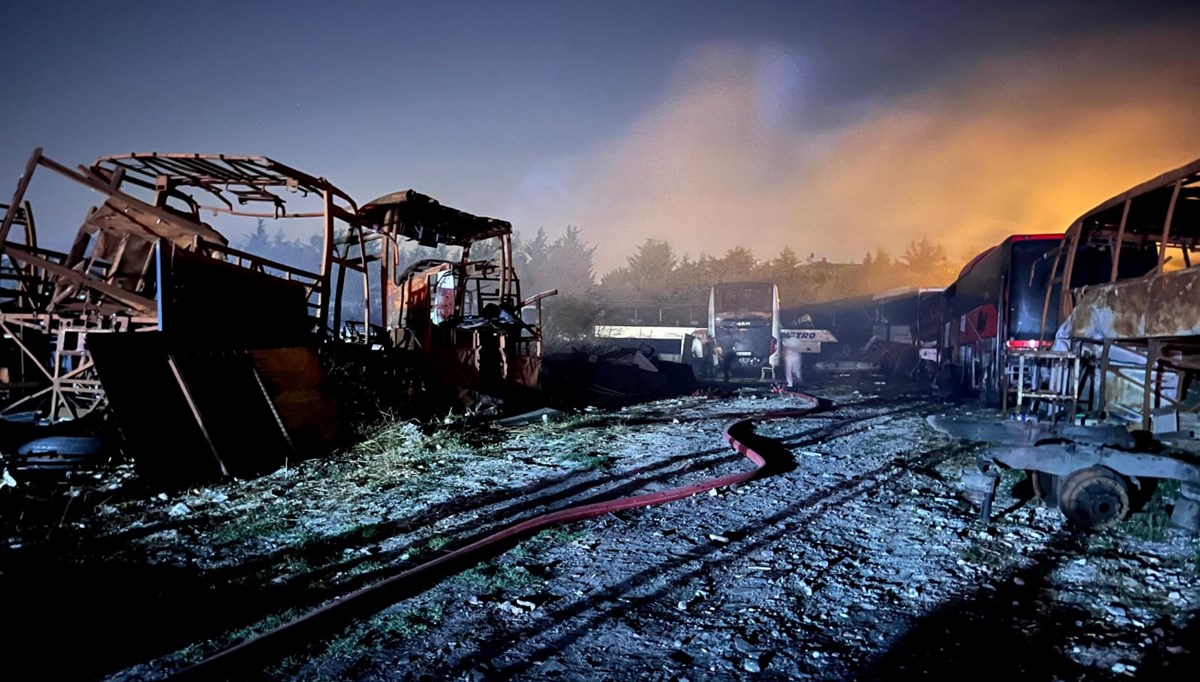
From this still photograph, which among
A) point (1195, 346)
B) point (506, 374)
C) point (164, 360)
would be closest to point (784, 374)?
point (506, 374)

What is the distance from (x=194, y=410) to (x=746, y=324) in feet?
48.8

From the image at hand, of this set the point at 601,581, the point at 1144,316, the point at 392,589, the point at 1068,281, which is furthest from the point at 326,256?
the point at 1068,281

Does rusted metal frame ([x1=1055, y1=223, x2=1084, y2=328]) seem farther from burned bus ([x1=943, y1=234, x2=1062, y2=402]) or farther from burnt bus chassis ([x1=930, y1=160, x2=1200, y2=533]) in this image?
burned bus ([x1=943, y1=234, x2=1062, y2=402])

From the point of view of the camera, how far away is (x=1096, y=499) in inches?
153

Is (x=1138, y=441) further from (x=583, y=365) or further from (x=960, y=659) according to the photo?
(x=583, y=365)

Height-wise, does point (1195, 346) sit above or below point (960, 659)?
above

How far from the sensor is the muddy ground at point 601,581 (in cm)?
238

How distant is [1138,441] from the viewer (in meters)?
4.27

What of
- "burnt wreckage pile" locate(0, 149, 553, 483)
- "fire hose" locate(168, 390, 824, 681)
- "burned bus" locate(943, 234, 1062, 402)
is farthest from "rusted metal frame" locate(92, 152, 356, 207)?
"burned bus" locate(943, 234, 1062, 402)

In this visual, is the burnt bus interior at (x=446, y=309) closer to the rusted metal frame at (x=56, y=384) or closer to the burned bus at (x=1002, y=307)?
the rusted metal frame at (x=56, y=384)

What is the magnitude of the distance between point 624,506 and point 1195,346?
208 inches

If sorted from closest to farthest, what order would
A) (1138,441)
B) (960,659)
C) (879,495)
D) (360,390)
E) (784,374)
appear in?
(960,659)
(1138,441)
(879,495)
(360,390)
(784,374)

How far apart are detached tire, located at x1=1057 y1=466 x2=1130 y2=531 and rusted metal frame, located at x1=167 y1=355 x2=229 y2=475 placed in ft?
21.6

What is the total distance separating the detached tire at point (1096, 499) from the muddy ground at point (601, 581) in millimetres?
132
